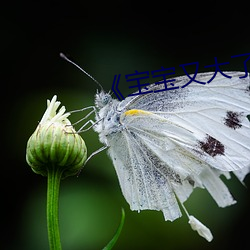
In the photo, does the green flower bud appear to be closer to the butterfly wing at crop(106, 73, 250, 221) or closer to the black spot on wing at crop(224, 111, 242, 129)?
the butterfly wing at crop(106, 73, 250, 221)

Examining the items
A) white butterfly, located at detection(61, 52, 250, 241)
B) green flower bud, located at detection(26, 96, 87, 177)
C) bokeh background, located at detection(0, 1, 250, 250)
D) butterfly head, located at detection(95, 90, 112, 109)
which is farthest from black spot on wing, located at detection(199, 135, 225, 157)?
bokeh background, located at detection(0, 1, 250, 250)

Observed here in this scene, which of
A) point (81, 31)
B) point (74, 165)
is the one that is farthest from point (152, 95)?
point (81, 31)

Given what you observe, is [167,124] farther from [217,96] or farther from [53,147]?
[53,147]

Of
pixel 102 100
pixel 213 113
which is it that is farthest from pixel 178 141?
pixel 102 100

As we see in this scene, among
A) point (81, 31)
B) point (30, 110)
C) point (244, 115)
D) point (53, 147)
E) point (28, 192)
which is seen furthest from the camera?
point (81, 31)

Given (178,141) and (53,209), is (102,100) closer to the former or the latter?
(178,141)

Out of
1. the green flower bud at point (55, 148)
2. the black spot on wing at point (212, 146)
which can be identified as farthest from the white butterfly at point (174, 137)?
the green flower bud at point (55, 148)
